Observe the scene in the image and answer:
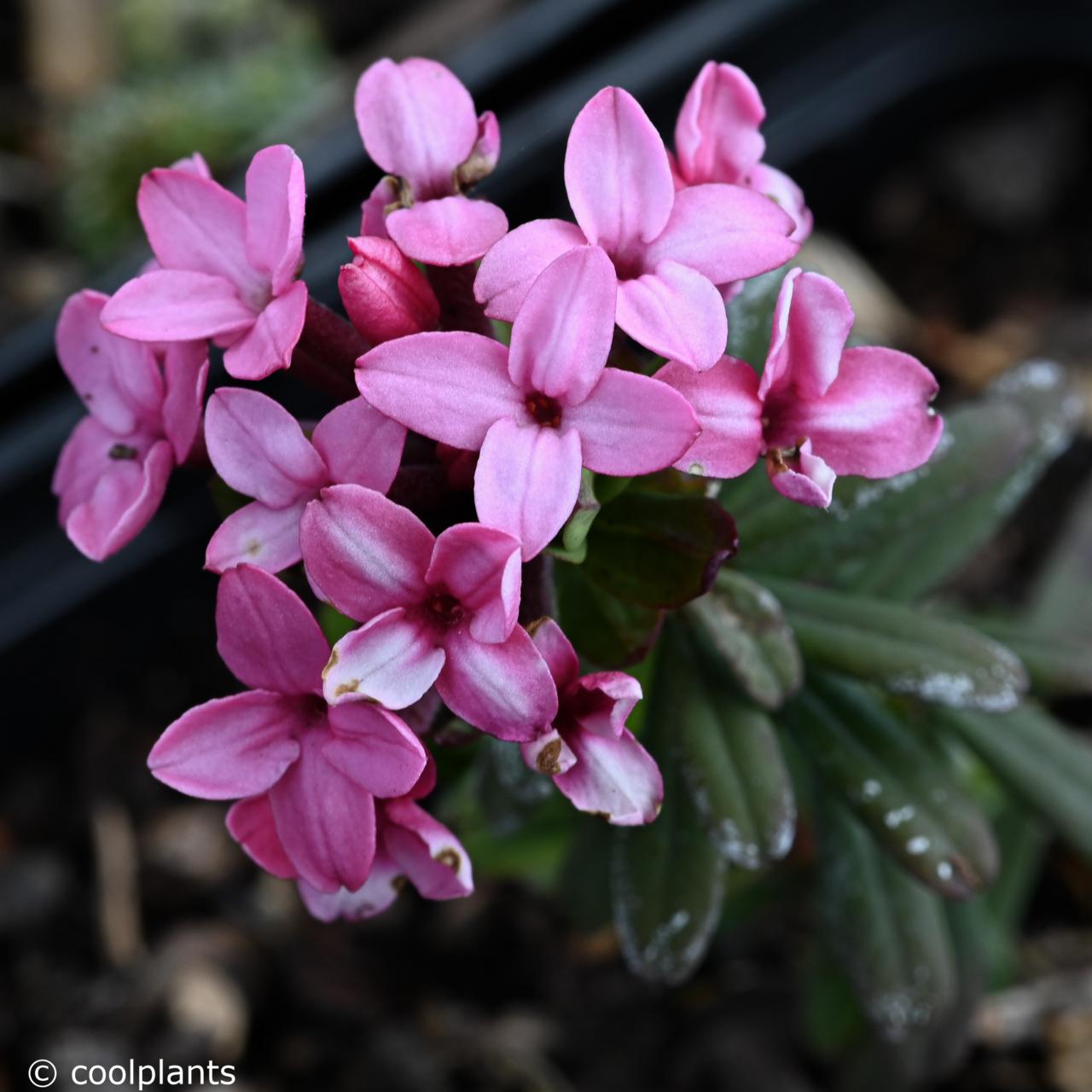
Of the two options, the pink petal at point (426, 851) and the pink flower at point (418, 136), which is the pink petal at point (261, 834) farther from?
the pink flower at point (418, 136)

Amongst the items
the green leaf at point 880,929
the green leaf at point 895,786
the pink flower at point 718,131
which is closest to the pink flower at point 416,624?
the pink flower at point 718,131

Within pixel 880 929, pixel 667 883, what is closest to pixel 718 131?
Answer: pixel 667 883

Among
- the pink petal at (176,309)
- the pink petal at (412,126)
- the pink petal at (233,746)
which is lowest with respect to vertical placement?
the pink petal at (233,746)

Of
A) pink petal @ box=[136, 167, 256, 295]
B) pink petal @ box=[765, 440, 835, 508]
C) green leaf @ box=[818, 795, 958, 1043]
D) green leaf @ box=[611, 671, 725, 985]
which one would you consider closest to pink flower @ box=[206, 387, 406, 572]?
pink petal @ box=[136, 167, 256, 295]

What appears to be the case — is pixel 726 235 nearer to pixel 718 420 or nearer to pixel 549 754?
pixel 718 420

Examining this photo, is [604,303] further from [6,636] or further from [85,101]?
[85,101]
